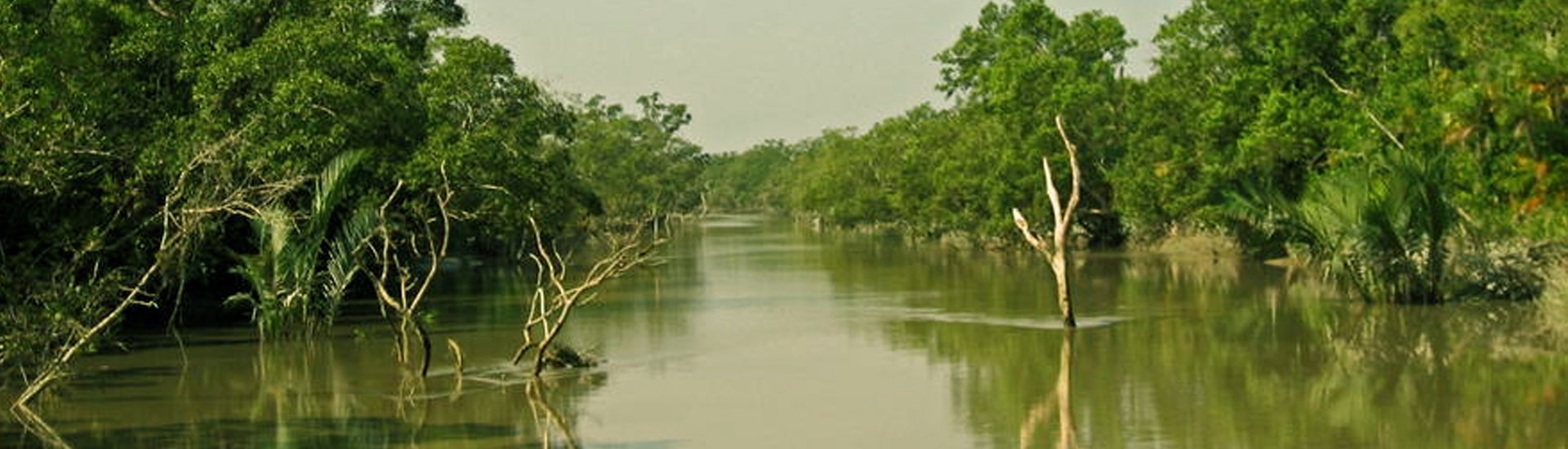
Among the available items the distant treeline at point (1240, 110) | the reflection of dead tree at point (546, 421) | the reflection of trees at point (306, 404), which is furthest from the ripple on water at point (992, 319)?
the reflection of dead tree at point (546, 421)

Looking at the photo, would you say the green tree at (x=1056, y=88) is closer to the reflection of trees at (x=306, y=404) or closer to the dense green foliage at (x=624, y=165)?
the dense green foliage at (x=624, y=165)

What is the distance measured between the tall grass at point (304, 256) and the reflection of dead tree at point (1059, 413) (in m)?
10.4

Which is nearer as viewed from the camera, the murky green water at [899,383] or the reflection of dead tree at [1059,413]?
the reflection of dead tree at [1059,413]

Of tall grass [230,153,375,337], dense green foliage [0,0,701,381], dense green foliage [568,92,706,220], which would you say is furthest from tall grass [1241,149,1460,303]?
dense green foliage [568,92,706,220]

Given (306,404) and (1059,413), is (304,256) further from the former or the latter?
(1059,413)

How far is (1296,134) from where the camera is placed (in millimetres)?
46375

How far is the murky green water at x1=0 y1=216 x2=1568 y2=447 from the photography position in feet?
62.2

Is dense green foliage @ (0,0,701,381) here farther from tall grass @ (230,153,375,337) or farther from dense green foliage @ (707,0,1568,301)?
dense green foliage @ (707,0,1568,301)

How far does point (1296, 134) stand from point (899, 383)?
25.6 metres

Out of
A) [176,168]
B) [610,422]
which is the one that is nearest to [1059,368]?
[610,422]

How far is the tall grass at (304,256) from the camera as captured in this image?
26.7 meters

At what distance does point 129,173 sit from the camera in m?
27.9

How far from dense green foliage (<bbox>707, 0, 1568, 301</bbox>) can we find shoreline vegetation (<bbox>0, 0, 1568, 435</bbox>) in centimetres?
9

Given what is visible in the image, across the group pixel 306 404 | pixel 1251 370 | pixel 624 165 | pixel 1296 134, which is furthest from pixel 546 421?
pixel 624 165
